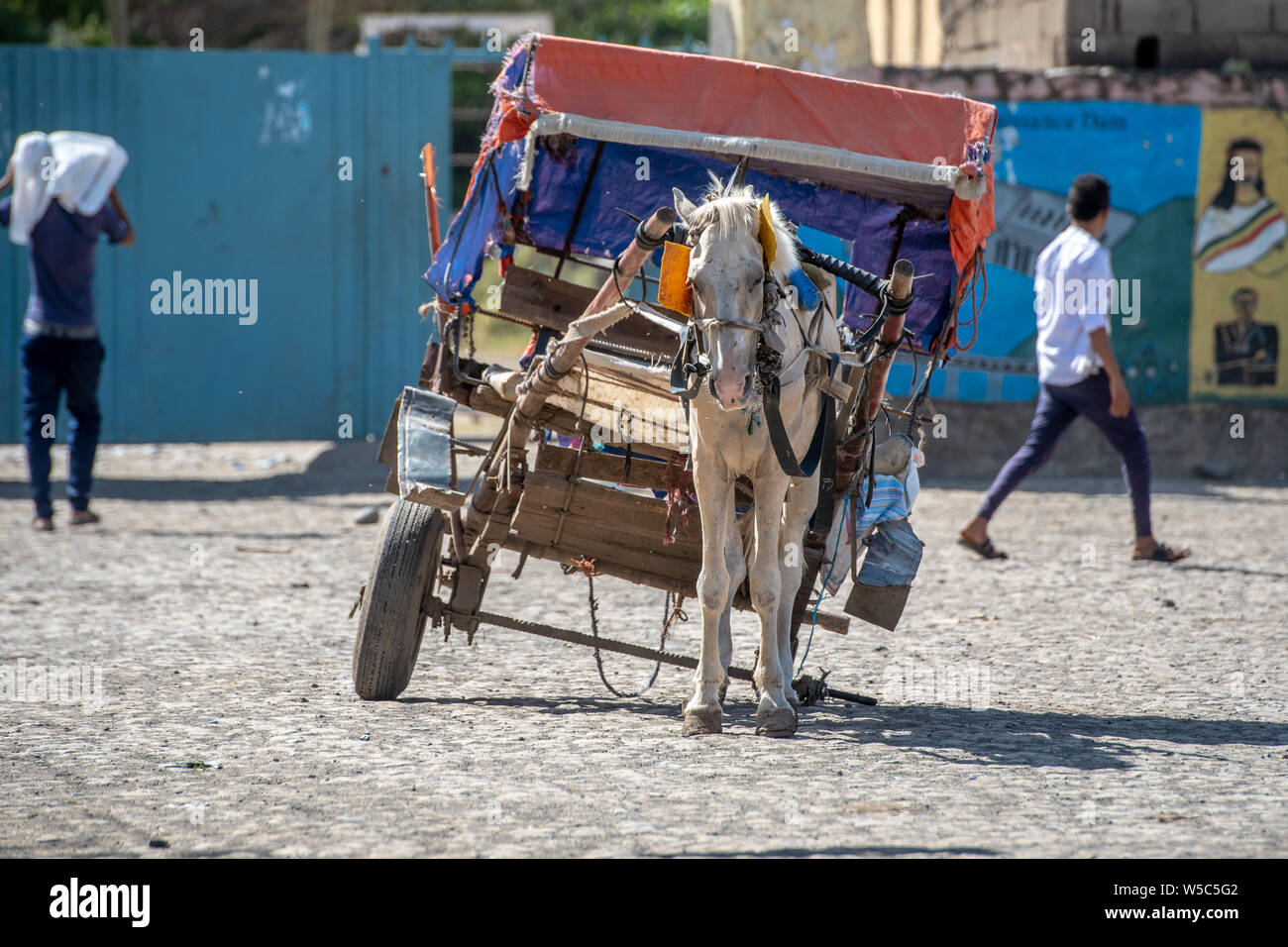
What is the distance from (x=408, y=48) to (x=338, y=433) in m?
3.54

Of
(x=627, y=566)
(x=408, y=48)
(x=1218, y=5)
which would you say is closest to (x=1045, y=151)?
(x=1218, y=5)

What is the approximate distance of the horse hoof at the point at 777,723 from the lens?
552 cm

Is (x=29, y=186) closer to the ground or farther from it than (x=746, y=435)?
farther from it

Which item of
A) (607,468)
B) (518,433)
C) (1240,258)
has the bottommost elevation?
(607,468)

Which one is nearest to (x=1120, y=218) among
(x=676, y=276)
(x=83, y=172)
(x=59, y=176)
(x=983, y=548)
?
(x=983, y=548)

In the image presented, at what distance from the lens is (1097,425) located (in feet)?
31.3

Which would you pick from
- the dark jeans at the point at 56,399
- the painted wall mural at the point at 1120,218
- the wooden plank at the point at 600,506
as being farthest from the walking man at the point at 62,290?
the painted wall mural at the point at 1120,218

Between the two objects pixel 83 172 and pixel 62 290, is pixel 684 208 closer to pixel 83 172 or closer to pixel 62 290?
pixel 62 290

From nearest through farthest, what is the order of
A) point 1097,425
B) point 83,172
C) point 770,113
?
point 770,113 → point 1097,425 → point 83,172

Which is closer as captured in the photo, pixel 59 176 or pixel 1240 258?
pixel 59 176

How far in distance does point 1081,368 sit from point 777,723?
4.77m

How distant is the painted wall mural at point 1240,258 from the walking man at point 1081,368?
4514mm

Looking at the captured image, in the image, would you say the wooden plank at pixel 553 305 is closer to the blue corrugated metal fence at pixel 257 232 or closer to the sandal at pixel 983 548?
the sandal at pixel 983 548

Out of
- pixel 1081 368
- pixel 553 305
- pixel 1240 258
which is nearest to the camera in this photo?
pixel 553 305
